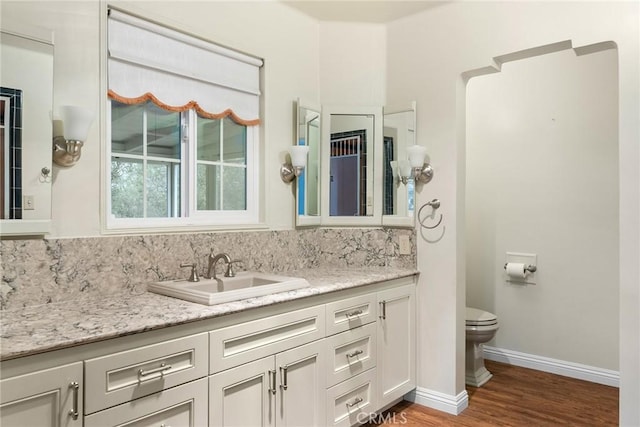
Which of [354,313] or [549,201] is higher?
[549,201]

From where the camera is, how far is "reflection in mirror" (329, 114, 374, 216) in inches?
116

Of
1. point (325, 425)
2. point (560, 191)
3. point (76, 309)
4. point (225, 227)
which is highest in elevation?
point (560, 191)

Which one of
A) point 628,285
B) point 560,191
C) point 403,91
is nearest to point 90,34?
point 403,91

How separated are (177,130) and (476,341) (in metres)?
2.49

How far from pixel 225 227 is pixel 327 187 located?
2.80 feet

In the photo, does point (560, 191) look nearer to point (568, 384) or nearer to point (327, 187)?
point (568, 384)

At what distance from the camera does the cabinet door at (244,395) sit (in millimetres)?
1615

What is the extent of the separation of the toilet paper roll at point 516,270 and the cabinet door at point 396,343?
1108 mm

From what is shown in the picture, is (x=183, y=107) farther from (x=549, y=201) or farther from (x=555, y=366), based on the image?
(x=555, y=366)

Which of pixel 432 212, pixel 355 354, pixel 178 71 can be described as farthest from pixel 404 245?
pixel 178 71

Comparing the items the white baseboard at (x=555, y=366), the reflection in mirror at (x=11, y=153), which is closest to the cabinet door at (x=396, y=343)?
the white baseboard at (x=555, y=366)

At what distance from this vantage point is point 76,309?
5.30 ft

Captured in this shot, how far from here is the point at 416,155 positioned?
2.68 meters

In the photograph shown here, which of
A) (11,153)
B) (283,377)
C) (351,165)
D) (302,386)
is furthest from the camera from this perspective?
(351,165)
